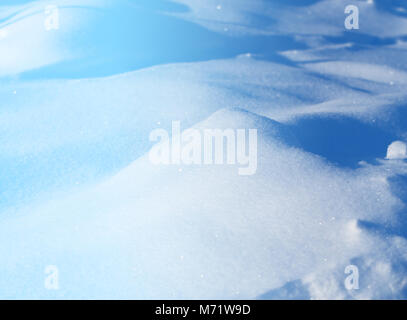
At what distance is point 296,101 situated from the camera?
1512 mm

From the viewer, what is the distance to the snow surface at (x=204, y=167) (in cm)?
105

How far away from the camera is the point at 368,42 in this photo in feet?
5.12

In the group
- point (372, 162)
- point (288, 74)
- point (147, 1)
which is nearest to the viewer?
point (372, 162)

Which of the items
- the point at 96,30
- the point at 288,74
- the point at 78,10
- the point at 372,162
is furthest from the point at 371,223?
the point at 78,10

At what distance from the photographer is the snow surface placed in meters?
1.05

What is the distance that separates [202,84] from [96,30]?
0.52 meters

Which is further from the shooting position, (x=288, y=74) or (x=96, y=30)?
(x=288, y=74)

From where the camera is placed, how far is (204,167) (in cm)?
122

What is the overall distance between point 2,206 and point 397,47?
70.3 inches
